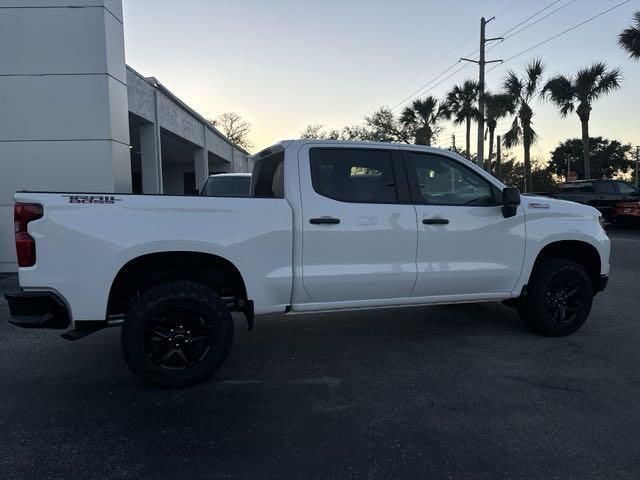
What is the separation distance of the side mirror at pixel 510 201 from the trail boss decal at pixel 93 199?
3.27 metres

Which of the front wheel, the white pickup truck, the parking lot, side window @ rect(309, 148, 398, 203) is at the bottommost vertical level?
the parking lot

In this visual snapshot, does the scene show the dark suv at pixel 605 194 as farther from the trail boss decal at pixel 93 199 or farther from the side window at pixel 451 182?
the trail boss decal at pixel 93 199

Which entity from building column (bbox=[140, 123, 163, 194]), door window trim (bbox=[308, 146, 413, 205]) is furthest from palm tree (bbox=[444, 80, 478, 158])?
door window trim (bbox=[308, 146, 413, 205])

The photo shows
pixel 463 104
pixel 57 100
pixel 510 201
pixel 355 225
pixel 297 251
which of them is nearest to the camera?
pixel 297 251

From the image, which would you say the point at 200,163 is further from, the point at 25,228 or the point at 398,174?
the point at 25,228

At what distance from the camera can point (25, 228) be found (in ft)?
11.3

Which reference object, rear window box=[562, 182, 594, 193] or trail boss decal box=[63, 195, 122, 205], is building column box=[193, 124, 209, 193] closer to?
rear window box=[562, 182, 594, 193]

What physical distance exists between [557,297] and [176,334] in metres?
3.73

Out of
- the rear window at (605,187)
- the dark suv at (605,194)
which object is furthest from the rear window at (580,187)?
the rear window at (605,187)

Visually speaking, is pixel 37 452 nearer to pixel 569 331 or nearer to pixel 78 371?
pixel 78 371

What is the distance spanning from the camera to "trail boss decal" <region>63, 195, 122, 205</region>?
3457mm

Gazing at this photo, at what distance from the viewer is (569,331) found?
505 cm

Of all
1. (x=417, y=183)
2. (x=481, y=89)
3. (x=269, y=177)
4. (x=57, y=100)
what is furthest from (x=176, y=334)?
(x=481, y=89)

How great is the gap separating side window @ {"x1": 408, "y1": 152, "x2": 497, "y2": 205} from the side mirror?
145 mm
